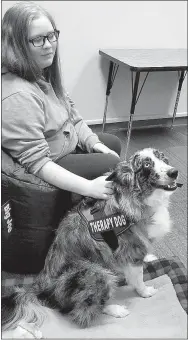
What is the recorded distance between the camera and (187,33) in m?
2.84

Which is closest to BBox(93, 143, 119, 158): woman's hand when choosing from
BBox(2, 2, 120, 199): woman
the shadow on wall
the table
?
BBox(2, 2, 120, 199): woman

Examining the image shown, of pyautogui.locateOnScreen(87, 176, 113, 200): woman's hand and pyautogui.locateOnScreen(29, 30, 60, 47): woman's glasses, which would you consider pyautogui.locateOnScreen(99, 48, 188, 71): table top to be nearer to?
pyautogui.locateOnScreen(29, 30, 60, 47): woman's glasses

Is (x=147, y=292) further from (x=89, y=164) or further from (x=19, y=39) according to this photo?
(x=19, y=39)

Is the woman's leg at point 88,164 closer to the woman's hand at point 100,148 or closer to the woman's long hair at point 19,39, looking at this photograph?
the woman's hand at point 100,148

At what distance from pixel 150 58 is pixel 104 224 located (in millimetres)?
1793

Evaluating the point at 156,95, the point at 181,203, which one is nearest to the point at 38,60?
the point at 181,203

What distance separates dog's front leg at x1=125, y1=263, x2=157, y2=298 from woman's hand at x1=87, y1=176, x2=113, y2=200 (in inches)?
11.2

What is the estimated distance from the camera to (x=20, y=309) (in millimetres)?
1175

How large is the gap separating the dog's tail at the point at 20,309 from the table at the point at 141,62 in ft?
5.48

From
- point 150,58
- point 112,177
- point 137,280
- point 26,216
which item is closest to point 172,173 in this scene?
point 112,177

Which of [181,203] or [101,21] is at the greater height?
[101,21]

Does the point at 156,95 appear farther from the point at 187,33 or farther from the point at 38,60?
the point at 38,60

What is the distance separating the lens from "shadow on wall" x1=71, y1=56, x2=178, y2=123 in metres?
2.96

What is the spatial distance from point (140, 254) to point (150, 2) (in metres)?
2.01
